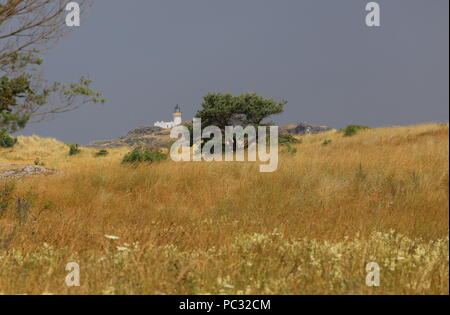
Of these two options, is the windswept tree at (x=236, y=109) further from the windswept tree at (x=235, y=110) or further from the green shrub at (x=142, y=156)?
the green shrub at (x=142, y=156)

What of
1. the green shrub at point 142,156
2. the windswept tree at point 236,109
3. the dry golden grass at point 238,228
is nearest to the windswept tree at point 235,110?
the windswept tree at point 236,109

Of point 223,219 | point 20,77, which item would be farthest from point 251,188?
point 20,77

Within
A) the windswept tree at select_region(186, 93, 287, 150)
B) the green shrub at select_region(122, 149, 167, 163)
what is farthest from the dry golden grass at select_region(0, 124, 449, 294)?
the windswept tree at select_region(186, 93, 287, 150)

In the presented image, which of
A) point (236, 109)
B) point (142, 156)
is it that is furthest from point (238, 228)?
point (236, 109)

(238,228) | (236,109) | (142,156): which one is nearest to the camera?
(238,228)

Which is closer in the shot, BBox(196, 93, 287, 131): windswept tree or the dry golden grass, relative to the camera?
the dry golden grass

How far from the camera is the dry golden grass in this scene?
329 centimetres

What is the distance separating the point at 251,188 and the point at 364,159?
15.1 ft

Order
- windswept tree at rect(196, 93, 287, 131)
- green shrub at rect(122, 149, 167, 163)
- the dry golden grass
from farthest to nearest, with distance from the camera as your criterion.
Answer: windswept tree at rect(196, 93, 287, 131) < green shrub at rect(122, 149, 167, 163) < the dry golden grass

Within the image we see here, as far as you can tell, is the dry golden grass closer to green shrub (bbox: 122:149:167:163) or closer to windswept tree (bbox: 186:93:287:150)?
green shrub (bbox: 122:149:167:163)

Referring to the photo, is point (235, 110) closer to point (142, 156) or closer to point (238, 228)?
point (142, 156)

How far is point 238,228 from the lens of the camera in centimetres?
607

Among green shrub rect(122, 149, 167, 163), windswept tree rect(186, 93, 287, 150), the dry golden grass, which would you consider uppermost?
windswept tree rect(186, 93, 287, 150)
